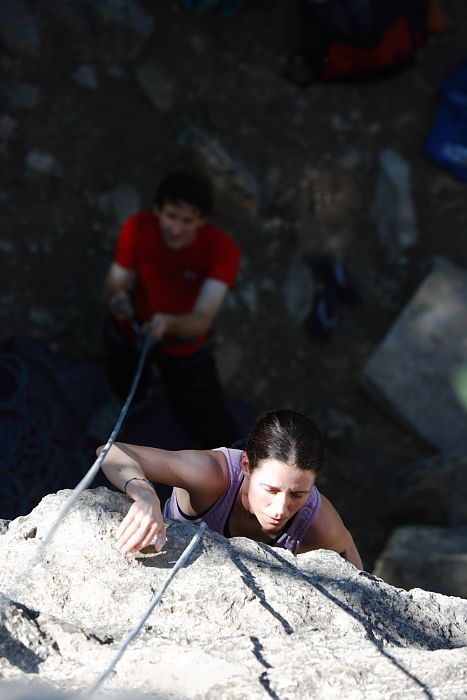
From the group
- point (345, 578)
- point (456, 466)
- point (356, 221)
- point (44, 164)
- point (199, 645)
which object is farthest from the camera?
point (356, 221)

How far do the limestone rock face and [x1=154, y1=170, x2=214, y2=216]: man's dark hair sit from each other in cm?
179

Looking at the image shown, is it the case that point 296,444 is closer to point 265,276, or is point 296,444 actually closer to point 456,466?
point 456,466

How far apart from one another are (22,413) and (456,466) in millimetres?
2158

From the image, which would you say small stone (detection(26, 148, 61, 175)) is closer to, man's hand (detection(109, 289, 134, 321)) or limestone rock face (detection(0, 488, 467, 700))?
man's hand (detection(109, 289, 134, 321))

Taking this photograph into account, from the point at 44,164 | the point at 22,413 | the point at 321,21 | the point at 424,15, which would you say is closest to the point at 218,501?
the point at 22,413

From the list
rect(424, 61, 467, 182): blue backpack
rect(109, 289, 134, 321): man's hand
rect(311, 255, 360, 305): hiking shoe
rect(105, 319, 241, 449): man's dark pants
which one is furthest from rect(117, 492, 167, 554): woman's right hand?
rect(424, 61, 467, 182): blue backpack

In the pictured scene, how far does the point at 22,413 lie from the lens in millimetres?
4535

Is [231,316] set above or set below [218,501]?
below

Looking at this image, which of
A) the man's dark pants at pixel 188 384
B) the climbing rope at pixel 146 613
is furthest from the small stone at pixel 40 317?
the climbing rope at pixel 146 613

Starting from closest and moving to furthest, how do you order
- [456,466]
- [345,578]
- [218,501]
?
[345,578] < [218,501] < [456,466]

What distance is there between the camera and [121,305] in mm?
3977

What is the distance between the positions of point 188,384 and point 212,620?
7.51ft

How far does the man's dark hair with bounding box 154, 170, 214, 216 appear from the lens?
370cm

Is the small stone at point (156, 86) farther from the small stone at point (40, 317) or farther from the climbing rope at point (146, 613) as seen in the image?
the climbing rope at point (146, 613)
